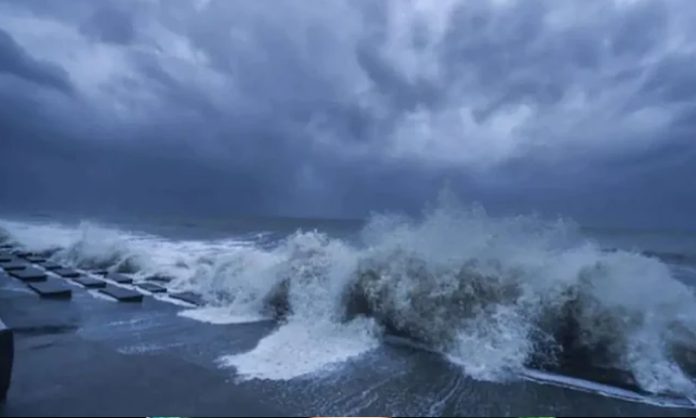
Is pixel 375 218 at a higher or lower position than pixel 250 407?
higher

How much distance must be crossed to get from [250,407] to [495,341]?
341 centimetres

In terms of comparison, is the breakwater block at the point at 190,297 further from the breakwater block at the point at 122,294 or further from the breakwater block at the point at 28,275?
the breakwater block at the point at 28,275

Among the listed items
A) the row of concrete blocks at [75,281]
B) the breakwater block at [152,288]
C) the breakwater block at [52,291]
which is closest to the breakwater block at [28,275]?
the row of concrete blocks at [75,281]

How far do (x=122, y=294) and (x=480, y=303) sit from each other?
7.12m

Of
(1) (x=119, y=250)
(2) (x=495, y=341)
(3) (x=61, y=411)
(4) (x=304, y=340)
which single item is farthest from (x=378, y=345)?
(1) (x=119, y=250)

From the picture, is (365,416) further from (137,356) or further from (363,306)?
(363,306)

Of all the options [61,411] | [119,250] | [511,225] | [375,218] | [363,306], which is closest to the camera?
[61,411]

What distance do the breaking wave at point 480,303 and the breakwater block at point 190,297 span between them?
0.75 ft

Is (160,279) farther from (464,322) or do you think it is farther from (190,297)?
(464,322)

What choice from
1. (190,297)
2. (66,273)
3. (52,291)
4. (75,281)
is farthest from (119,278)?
(190,297)

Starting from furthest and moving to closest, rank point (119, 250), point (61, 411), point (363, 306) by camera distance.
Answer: point (119, 250) → point (363, 306) → point (61, 411)

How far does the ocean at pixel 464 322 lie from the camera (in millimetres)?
4223

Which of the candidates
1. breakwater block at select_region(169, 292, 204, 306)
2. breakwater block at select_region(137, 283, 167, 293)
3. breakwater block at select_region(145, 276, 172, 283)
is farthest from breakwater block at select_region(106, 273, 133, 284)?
breakwater block at select_region(169, 292, 204, 306)

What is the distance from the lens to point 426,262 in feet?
23.9
